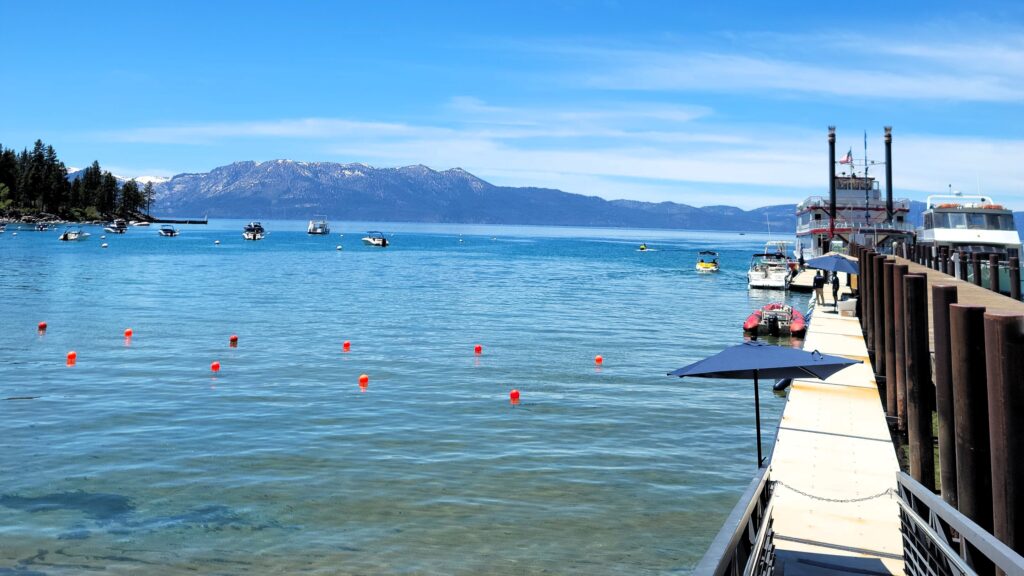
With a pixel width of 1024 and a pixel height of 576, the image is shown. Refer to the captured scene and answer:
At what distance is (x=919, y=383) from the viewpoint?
12.9 metres

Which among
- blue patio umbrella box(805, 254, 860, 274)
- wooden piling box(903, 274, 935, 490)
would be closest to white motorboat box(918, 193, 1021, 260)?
blue patio umbrella box(805, 254, 860, 274)

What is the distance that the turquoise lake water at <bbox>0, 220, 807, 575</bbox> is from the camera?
1159 centimetres

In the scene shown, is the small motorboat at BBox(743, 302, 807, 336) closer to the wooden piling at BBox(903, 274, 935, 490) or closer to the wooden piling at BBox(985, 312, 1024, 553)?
the wooden piling at BBox(903, 274, 935, 490)

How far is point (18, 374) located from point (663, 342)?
74.1ft

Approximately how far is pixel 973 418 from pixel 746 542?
294cm

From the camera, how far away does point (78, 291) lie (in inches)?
2120

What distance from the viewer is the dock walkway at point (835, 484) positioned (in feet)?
29.7

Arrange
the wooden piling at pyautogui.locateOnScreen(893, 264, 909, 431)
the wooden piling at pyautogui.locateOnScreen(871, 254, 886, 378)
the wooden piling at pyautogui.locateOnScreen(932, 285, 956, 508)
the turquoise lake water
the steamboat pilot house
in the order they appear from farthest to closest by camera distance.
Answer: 1. the steamboat pilot house
2. the wooden piling at pyautogui.locateOnScreen(871, 254, 886, 378)
3. the wooden piling at pyautogui.locateOnScreen(893, 264, 909, 431)
4. the turquoise lake water
5. the wooden piling at pyautogui.locateOnScreen(932, 285, 956, 508)

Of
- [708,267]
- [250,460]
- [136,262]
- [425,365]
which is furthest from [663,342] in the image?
[136,262]

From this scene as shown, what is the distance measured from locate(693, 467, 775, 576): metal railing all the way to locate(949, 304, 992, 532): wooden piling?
6.24 ft

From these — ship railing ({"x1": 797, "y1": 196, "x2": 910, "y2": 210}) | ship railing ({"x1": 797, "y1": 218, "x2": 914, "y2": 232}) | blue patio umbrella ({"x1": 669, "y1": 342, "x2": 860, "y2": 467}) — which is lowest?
blue patio umbrella ({"x1": 669, "y1": 342, "x2": 860, "y2": 467})

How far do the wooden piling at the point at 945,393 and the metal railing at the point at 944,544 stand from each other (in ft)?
1.62

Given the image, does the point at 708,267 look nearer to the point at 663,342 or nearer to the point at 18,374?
the point at 663,342

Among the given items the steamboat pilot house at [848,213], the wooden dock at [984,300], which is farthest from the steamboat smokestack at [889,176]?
the wooden dock at [984,300]
